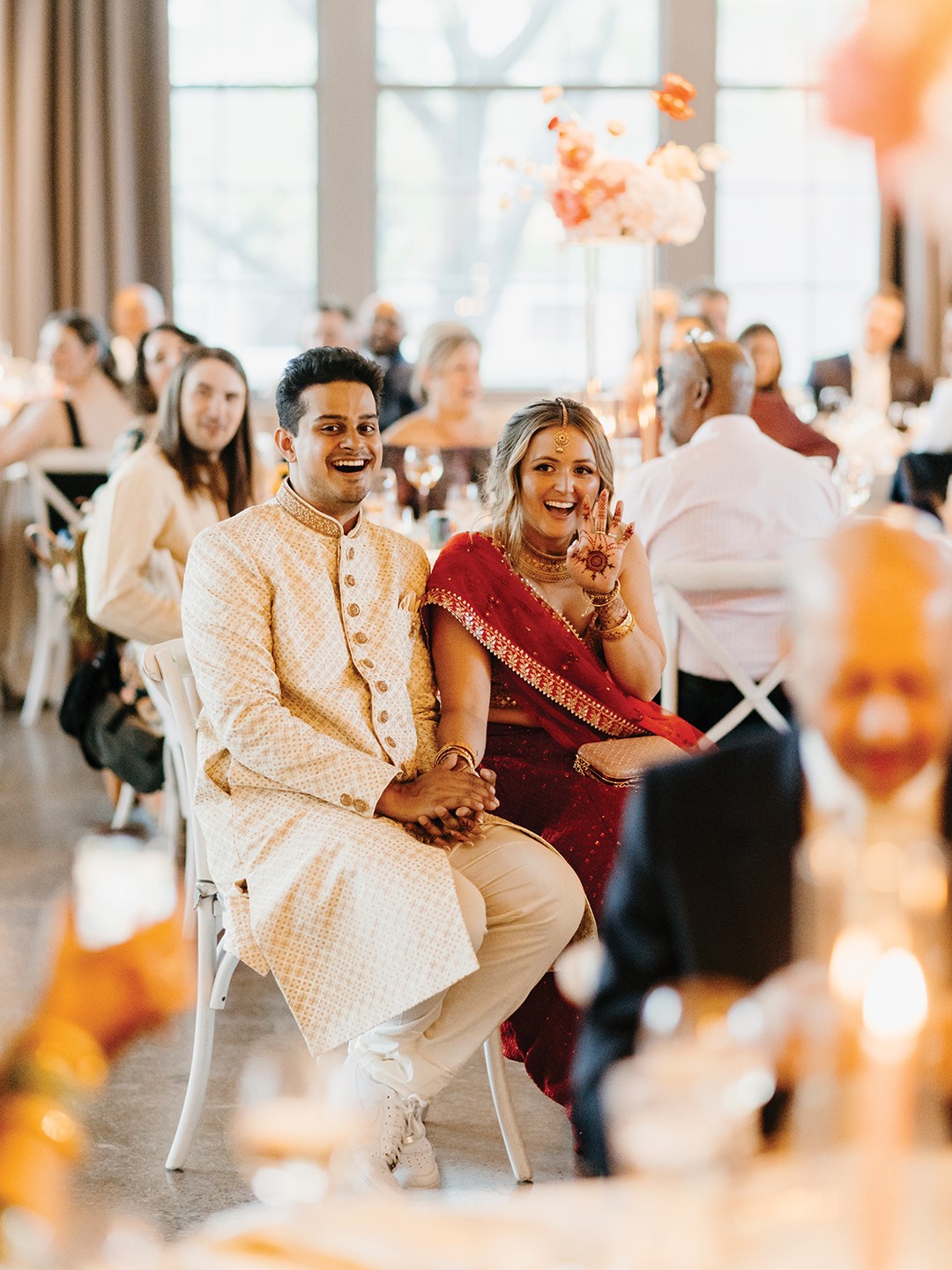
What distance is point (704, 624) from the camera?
347 cm

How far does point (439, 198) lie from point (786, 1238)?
26.2ft

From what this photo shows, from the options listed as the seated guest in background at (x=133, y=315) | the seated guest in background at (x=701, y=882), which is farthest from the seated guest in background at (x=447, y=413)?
the seated guest in background at (x=701, y=882)

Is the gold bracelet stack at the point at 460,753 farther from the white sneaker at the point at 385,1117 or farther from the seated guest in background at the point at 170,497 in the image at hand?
the seated guest in background at the point at 170,497

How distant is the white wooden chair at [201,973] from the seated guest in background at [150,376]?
5.29ft

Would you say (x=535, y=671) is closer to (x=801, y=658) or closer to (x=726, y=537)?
(x=726, y=537)

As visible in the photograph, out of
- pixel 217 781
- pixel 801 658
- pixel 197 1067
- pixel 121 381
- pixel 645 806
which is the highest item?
pixel 121 381

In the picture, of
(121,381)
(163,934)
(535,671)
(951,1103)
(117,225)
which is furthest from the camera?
(117,225)

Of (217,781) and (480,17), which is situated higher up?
(480,17)

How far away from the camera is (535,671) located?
263cm

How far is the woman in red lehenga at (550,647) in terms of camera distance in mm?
2518

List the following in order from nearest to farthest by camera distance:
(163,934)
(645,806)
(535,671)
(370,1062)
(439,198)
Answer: (163,934) → (645,806) → (370,1062) → (535,671) → (439,198)

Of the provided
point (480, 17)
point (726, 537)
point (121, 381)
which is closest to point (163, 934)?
point (726, 537)

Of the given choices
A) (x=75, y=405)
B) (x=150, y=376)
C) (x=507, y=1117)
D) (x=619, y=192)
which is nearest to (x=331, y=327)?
(x=75, y=405)

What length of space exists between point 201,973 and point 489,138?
266 inches
